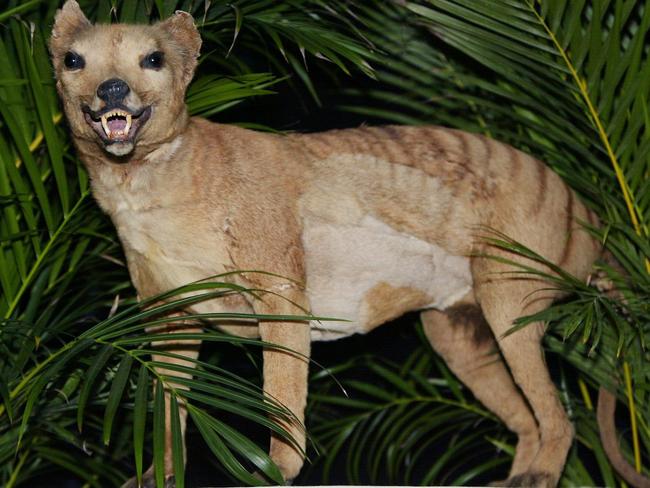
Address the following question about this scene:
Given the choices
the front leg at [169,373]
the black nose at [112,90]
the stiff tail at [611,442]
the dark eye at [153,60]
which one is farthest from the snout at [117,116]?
the stiff tail at [611,442]

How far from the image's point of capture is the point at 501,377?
342cm

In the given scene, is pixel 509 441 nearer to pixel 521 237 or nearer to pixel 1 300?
pixel 521 237

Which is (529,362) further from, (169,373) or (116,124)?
(116,124)

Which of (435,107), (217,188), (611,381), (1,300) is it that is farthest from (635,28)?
(1,300)

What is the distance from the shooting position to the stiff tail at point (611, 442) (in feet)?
10.6

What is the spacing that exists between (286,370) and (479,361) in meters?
0.91

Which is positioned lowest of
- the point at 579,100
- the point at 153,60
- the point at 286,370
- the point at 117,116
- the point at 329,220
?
the point at 286,370

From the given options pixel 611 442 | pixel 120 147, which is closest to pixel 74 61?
pixel 120 147

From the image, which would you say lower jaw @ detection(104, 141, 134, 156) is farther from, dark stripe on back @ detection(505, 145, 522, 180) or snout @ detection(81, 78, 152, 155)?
Result: dark stripe on back @ detection(505, 145, 522, 180)

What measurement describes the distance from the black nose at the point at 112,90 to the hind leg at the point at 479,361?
1.36 meters

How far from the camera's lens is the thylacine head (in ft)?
8.40

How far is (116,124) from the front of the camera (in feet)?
8.47

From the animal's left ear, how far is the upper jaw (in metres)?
0.23

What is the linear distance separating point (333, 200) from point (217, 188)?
0.36m
